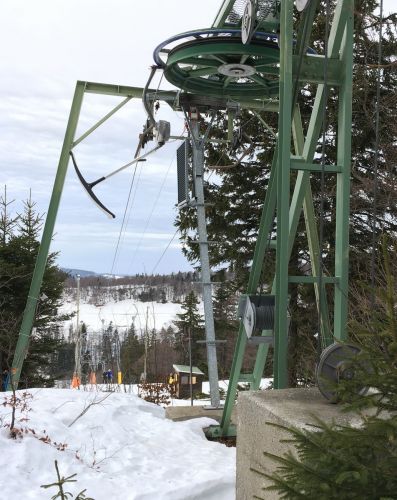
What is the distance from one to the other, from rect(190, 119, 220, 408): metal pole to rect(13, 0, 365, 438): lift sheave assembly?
2 centimetres

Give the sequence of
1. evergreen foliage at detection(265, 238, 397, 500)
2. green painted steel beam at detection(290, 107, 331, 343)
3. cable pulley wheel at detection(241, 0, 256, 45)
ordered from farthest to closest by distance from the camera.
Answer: cable pulley wheel at detection(241, 0, 256, 45)
green painted steel beam at detection(290, 107, 331, 343)
evergreen foliage at detection(265, 238, 397, 500)

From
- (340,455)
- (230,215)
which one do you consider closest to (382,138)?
(230,215)

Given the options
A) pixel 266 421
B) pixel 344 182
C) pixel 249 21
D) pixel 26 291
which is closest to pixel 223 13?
pixel 249 21

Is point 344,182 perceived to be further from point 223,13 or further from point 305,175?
point 223,13

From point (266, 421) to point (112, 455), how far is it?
3.00 metres

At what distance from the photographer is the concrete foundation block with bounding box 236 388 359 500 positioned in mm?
2793

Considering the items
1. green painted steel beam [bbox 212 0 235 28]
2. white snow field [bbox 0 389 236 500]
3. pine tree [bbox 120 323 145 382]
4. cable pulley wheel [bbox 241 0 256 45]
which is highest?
green painted steel beam [bbox 212 0 235 28]

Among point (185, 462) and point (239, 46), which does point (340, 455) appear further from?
point (239, 46)

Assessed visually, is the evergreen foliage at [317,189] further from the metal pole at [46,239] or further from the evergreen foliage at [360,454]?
the evergreen foliage at [360,454]

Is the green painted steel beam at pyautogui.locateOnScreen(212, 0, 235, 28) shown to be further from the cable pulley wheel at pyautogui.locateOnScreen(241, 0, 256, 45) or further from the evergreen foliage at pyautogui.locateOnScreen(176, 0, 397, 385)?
the evergreen foliage at pyautogui.locateOnScreen(176, 0, 397, 385)

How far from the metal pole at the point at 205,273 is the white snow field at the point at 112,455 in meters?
1.01

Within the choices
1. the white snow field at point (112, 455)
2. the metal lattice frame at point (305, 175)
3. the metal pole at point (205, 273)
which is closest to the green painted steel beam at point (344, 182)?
the metal lattice frame at point (305, 175)

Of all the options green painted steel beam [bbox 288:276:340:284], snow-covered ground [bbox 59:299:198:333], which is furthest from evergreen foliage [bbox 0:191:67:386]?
green painted steel beam [bbox 288:276:340:284]

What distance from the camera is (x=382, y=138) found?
1296 cm
